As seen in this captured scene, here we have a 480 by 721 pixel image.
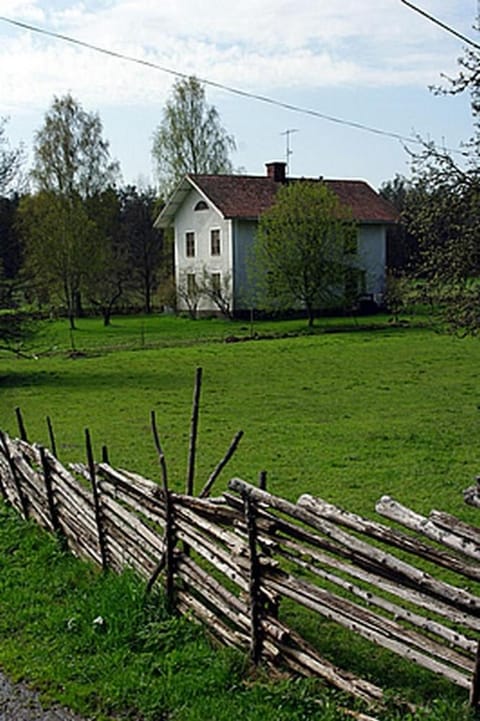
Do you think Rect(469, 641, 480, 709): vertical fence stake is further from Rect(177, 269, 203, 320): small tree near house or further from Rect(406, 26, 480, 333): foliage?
Rect(177, 269, 203, 320): small tree near house

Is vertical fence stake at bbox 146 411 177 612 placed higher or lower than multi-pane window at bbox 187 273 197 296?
lower

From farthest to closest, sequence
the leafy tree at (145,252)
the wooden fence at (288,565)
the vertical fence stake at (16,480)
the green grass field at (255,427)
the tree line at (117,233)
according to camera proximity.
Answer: the leafy tree at (145,252) < the tree line at (117,233) < the vertical fence stake at (16,480) < the green grass field at (255,427) < the wooden fence at (288,565)

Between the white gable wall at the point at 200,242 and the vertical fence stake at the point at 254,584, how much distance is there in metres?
36.9

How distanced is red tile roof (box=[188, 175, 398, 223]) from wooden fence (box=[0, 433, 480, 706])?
116 ft

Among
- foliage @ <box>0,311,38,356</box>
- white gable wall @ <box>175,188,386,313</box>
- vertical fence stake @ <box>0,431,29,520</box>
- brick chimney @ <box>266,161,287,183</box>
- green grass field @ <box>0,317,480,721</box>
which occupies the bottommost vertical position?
green grass field @ <box>0,317,480,721</box>

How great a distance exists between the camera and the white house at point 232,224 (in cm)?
4116

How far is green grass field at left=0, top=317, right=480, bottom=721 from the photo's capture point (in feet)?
16.2

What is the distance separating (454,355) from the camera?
997 inches

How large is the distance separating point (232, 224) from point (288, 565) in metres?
35.1

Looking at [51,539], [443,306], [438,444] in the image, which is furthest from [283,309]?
[51,539]

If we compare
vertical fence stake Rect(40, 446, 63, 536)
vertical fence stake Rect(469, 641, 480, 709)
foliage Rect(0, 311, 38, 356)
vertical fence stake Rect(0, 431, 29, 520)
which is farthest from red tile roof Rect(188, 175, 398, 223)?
vertical fence stake Rect(469, 641, 480, 709)

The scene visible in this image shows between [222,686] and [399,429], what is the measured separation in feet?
30.9

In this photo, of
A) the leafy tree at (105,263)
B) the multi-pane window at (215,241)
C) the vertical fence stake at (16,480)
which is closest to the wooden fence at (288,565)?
the vertical fence stake at (16,480)

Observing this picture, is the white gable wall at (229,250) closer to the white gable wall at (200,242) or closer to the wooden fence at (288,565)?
the white gable wall at (200,242)
